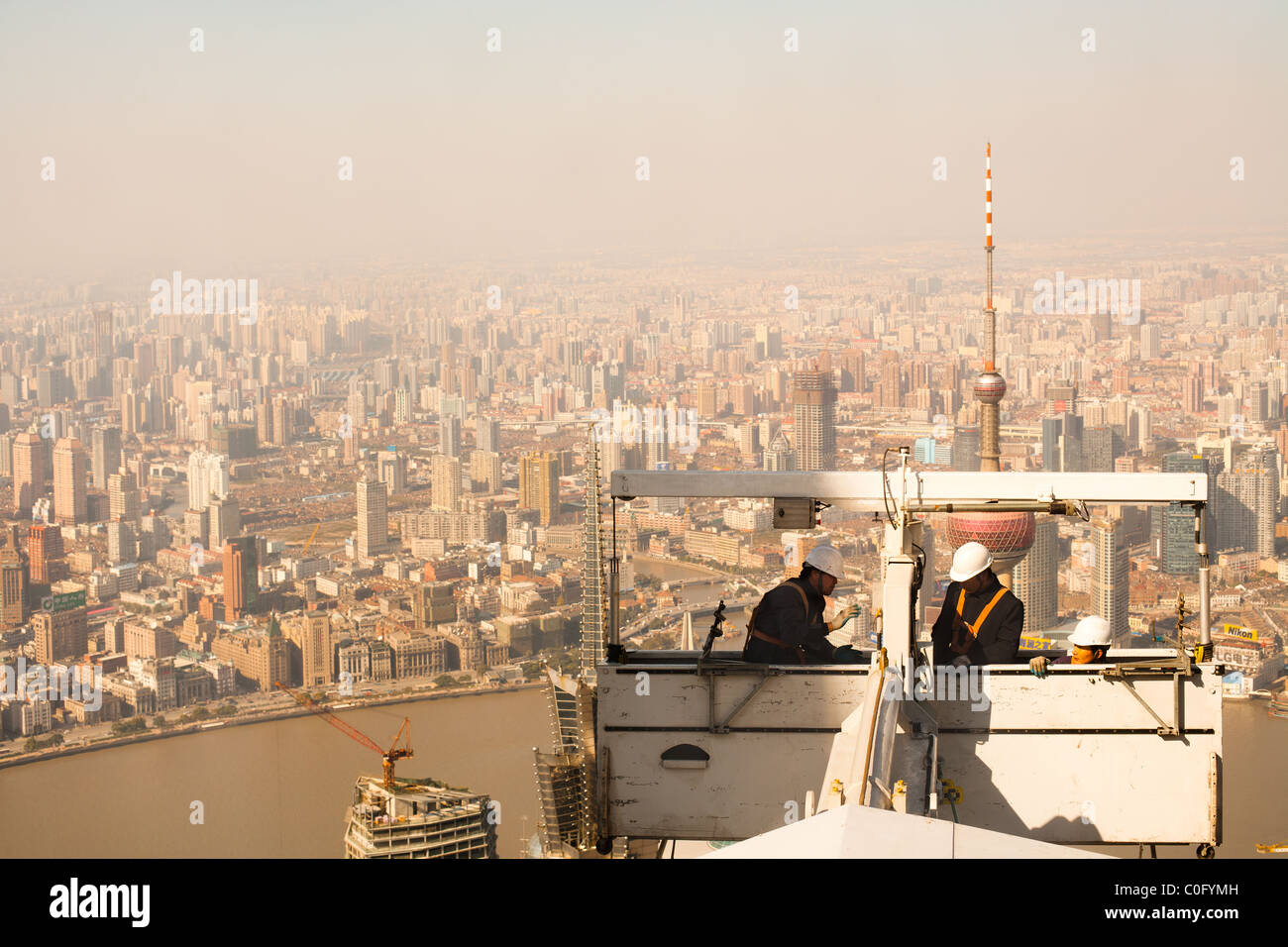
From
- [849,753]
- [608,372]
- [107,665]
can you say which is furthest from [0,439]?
[849,753]

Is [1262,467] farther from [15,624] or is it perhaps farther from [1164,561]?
[15,624]

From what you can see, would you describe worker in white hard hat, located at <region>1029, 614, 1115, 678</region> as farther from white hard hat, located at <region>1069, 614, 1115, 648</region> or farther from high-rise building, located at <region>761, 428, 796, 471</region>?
high-rise building, located at <region>761, 428, 796, 471</region>

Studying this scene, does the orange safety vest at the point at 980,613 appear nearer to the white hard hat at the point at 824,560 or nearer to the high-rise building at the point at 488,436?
the white hard hat at the point at 824,560

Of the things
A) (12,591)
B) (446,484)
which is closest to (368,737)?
(12,591)

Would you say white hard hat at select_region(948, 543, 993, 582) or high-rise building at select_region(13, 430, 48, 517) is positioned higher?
white hard hat at select_region(948, 543, 993, 582)

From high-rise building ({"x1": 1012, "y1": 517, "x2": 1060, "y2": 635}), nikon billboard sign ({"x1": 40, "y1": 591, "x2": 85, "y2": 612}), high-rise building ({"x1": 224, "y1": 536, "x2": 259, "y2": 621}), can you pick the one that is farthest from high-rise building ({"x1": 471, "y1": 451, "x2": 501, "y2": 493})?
high-rise building ({"x1": 1012, "y1": 517, "x2": 1060, "y2": 635})

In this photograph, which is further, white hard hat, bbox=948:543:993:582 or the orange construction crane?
the orange construction crane

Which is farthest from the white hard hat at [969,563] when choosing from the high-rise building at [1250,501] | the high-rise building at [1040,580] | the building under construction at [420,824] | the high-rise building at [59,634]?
the high-rise building at [59,634]
